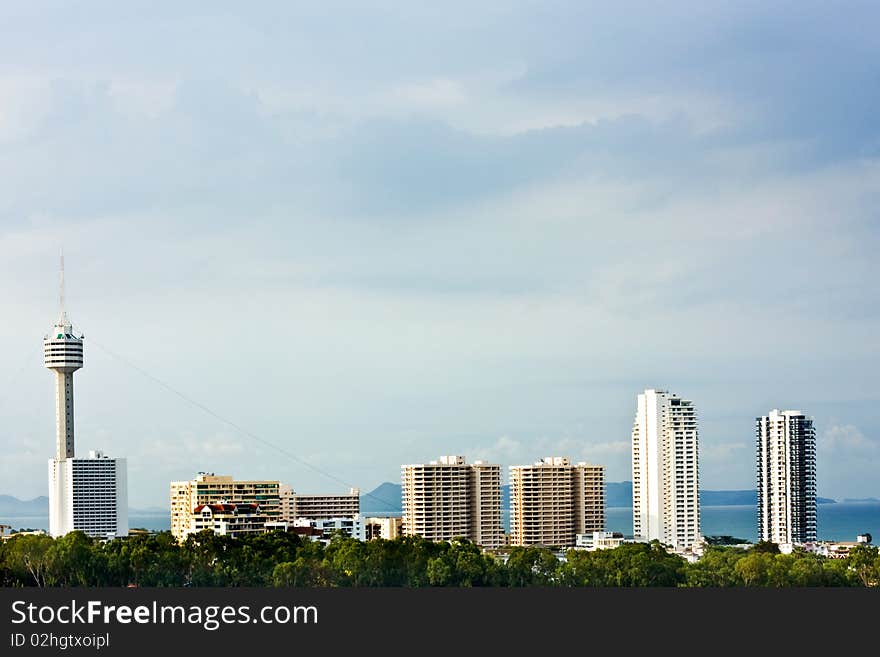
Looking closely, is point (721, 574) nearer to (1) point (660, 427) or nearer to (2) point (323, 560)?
(2) point (323, 560)

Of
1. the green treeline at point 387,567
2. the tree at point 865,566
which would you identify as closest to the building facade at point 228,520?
the green treeline at point 387,567

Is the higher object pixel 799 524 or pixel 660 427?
pixel 660 427

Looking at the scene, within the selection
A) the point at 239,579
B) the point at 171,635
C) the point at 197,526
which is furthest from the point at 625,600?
the point at 197,526

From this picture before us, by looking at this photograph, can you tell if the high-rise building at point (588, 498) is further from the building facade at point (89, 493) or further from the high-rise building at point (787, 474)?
the building facade at point (89, 493)

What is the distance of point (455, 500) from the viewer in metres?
51.3

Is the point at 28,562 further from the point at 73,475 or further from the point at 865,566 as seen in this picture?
the point at 73,475

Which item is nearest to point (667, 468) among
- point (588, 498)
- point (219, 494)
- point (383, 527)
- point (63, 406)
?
point (588, 498)

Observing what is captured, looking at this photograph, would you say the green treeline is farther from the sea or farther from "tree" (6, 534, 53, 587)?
the sea

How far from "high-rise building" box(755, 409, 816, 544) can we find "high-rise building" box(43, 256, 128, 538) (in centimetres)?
2957

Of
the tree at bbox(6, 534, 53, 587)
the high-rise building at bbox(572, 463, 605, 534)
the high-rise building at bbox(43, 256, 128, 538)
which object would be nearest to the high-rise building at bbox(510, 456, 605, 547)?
the high-rise building at bbox(572, 463, 605, 534)

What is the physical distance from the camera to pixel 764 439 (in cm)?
5250

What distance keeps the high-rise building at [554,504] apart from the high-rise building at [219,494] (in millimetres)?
8948

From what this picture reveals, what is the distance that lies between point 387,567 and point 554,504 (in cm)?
3134

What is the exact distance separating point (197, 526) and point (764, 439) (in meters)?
20.7
